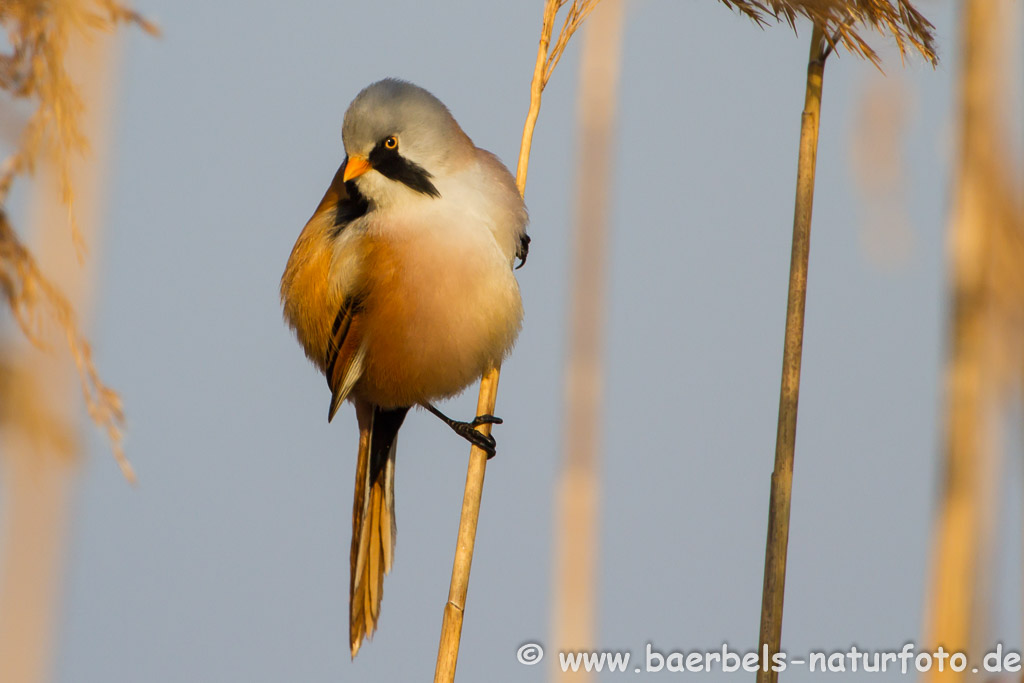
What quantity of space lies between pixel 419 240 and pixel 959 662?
1719mm

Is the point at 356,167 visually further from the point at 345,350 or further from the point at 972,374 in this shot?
the point at 972,374

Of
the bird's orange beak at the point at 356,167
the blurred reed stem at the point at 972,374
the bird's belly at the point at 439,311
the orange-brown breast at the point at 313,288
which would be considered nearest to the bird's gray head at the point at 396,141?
the bird's orange beak at the point at 356,167

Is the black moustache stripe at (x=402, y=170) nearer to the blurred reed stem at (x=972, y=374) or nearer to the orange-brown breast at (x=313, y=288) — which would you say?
the orange-brown breast at (x=313, y=288)

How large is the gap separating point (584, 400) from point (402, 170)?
1.25 meters

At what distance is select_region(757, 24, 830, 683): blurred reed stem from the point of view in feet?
5.54

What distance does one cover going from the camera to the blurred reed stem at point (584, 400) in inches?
54.7

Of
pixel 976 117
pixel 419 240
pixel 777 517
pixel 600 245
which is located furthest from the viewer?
pixel 419 240

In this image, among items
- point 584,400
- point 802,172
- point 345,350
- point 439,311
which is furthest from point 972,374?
point 345,350

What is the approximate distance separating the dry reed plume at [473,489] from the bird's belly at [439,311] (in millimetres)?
316

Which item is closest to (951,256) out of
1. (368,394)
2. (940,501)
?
(940,501)

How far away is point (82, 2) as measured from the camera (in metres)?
1.25

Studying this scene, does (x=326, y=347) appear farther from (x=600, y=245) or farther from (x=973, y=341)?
(x=973, y=341)

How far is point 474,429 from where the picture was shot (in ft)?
8.63

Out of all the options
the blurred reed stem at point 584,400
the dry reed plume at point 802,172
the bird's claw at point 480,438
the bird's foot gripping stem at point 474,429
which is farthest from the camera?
the bird's claw at point 480,438
